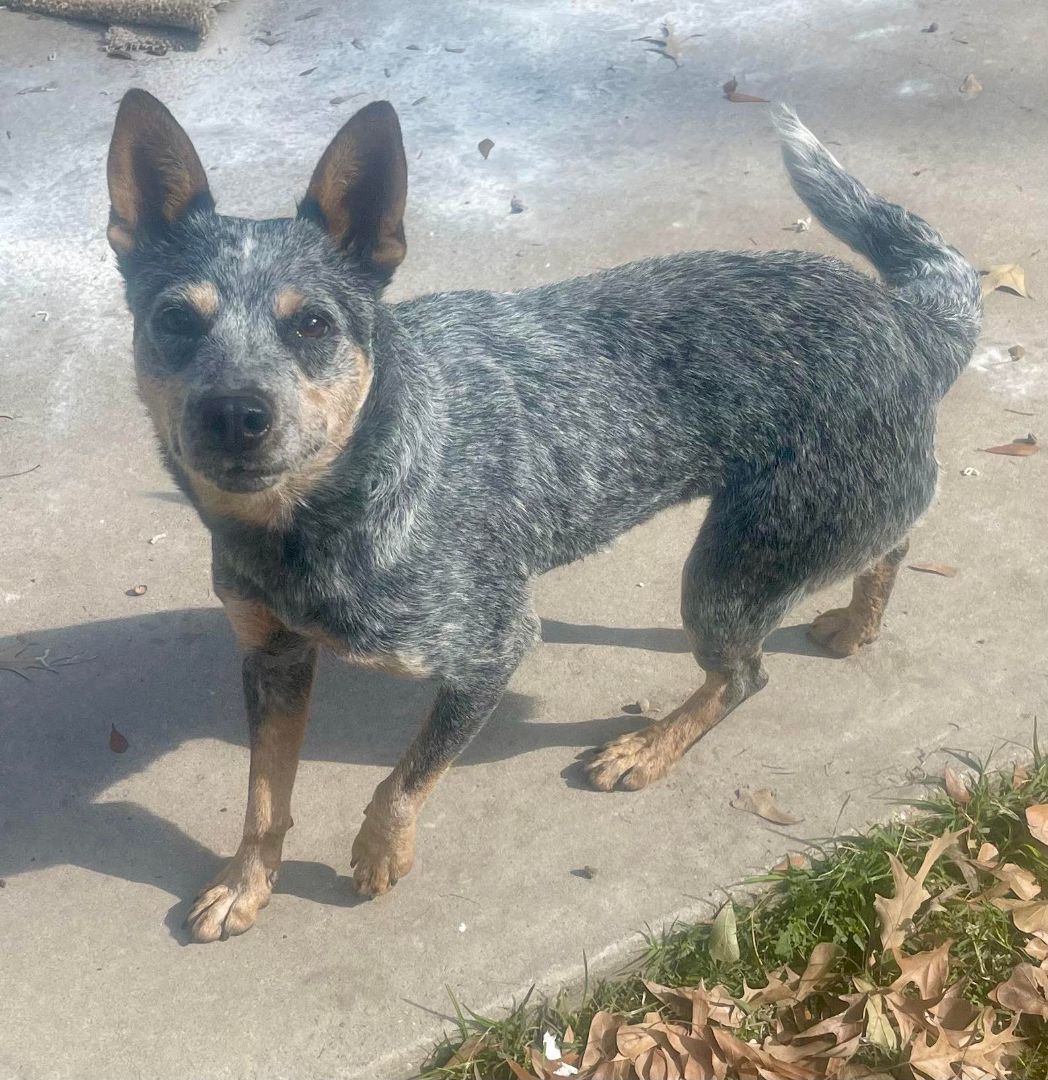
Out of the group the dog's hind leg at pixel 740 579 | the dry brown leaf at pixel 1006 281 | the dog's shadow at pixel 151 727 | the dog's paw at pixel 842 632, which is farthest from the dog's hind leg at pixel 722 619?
the dry brown leaf at pixel 1006 281

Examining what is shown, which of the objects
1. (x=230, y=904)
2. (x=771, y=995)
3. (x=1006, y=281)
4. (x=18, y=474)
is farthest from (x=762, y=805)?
(x=18, y=474)

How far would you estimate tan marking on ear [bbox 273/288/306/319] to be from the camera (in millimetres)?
2631

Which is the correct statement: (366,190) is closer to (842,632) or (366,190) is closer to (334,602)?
(334,602)

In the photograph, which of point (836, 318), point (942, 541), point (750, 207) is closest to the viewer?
point (836, 318)

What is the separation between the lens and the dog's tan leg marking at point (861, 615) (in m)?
3.52

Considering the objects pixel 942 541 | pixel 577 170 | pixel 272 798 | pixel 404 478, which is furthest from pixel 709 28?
pixel 272 798

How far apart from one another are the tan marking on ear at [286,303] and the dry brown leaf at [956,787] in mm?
2105

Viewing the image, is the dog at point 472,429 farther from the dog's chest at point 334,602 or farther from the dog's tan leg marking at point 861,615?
the dog's tan leg marking at point 861,615

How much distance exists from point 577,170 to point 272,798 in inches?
147

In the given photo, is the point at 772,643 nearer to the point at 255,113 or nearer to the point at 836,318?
the point at 836,318

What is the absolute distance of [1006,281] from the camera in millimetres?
4828

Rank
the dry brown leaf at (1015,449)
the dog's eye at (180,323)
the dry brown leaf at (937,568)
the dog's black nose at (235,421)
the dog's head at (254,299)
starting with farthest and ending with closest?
the dry brown leaf at (1015,449) < the dry brown leaf at (937,568) < the dog's eye at (180,323) < the dog's head at (254,299) < the dog's black nose at (235,421)

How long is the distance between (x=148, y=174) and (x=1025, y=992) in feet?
9.10

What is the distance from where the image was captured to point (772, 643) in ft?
12.3
